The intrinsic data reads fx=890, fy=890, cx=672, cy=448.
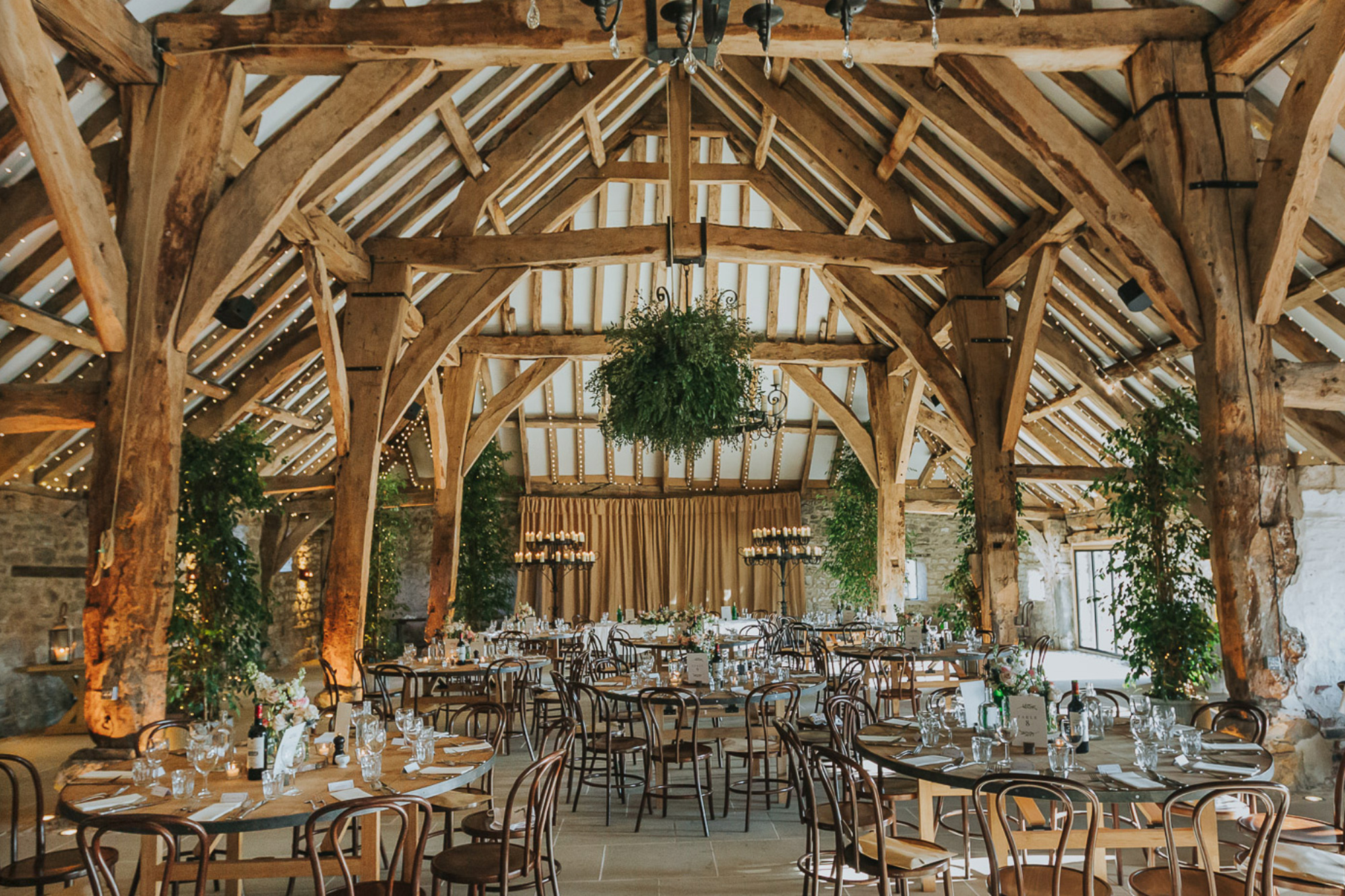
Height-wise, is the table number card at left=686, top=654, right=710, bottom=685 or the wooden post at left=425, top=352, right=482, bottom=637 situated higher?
the wooden post at left=425, top=352, right=482, bottom=637

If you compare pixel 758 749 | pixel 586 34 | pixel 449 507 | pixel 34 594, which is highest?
pixel 586 34

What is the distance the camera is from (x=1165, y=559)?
641cm

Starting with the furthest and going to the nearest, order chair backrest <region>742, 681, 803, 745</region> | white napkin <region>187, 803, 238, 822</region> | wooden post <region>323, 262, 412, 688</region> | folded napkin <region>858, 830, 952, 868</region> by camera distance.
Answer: wooden post <region>323, 262, 412, 688</region>
chair backrest <region>742, 681, 803, 745</region>
folded napkin <region>858, 830, 952, 868</region>
white napkin <region>187, 803, 238, 822</region>

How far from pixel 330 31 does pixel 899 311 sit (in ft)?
18.1

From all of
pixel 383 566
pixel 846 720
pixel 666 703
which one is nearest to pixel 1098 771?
pixel 846 720

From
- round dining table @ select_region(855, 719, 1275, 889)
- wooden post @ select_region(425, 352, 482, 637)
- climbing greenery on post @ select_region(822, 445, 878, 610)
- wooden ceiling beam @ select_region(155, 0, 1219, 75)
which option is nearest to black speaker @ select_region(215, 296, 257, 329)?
wooden ceiling beam @ select_region(155, 0, 1219, 75)

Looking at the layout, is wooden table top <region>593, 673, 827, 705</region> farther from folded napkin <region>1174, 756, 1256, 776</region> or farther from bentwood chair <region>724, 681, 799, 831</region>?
folded napkin <region>1174, 756, 1256, 776</region>

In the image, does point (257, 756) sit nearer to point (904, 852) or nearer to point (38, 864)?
point (38, 864)

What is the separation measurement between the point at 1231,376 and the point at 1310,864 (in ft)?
8.11

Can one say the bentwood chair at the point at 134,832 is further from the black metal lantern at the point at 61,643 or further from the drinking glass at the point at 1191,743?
the black metal lantern at the point at 61,643

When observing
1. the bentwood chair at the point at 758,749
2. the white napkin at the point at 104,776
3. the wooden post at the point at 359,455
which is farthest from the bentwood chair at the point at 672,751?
the wooden post at the point at 359,455

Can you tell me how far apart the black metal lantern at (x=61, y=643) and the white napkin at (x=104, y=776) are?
233 inches

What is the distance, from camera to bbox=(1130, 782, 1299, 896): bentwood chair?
8.76ft

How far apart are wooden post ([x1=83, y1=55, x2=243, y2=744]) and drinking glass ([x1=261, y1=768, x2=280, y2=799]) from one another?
5.73 feet
